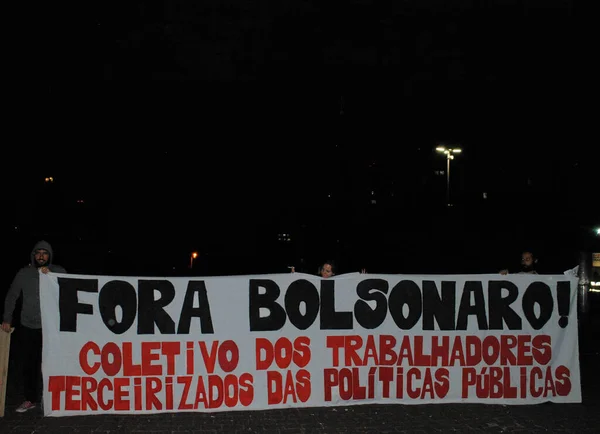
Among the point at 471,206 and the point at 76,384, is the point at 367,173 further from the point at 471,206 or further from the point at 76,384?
the point at 76,384

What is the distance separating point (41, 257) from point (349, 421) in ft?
11.0

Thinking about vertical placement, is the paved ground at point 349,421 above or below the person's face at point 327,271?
below

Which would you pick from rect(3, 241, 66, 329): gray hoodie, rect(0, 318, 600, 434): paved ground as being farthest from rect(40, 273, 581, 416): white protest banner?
rect(3, 241, 66, 329): gray hoodie

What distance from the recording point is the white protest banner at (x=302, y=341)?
5551 millimetres

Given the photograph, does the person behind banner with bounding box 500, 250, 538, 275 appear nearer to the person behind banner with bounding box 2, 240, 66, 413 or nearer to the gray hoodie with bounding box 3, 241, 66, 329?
the person behind banner with bounding box 2, 240, 66, 413

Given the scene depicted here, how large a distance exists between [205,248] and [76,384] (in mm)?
74833

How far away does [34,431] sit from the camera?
5109mm

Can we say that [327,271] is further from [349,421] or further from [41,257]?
[41,257]

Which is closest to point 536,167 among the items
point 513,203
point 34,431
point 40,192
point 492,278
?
point 513,203

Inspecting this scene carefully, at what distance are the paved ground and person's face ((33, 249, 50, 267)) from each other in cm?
141

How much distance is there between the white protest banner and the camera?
18.2 ft

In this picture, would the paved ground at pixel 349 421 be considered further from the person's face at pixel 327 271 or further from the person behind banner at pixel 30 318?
the person's face at pixel 327 271

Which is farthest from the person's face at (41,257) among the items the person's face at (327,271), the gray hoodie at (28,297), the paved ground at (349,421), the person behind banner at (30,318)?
the person's face at (327,271)

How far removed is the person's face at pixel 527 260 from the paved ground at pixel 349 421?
1476mm
